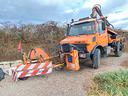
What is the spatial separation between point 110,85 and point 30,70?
11.8 ft

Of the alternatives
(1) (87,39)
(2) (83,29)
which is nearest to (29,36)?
(2) (83,29)

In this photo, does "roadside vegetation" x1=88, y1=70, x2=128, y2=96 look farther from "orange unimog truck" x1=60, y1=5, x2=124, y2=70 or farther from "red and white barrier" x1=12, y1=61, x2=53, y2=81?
"orange unimog truck" x1=60, y1=5, x2=124, y2=70

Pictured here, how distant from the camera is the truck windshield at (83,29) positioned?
1125cm

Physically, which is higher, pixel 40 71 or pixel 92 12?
pixel 92 12

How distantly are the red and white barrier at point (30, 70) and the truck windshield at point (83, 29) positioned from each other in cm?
294

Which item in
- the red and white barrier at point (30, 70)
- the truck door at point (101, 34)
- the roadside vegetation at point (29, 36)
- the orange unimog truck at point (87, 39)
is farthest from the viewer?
the roadside vegetation at point (29, 36)

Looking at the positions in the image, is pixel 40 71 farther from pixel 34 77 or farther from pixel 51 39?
pixel 51 39

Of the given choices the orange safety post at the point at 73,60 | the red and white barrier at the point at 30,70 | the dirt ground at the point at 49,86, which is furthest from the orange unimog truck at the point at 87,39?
the red and white barrier at the point at 30,70

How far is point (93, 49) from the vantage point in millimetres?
10789

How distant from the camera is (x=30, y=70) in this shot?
9086mm

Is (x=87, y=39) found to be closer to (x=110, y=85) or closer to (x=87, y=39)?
(x=87, y=39)

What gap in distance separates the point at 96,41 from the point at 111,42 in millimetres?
3666

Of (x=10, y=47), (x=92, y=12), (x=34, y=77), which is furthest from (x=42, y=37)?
(x=34, y=77)

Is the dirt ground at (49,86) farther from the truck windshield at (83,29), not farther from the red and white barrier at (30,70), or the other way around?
the truck windshield at (83,29)
